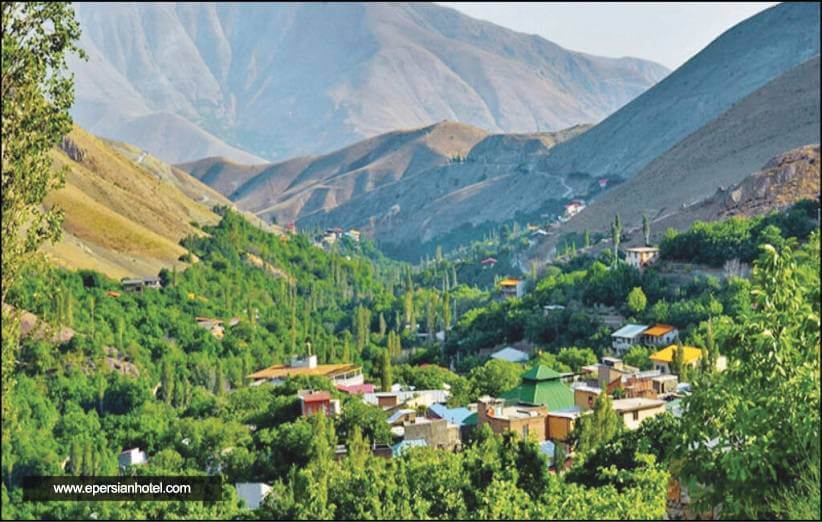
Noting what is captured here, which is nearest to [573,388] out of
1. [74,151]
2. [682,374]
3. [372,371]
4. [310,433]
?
[682,374]

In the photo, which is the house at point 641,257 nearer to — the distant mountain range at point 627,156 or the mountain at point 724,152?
the mountain at point 724,152

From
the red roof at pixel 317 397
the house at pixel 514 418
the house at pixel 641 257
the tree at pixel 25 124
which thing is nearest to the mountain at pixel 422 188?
the house at pixel 641 257

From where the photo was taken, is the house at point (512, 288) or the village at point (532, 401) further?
the house at point (512, 288)

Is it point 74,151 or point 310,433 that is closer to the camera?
point 310,433

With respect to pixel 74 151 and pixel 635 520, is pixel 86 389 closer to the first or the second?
pixel 635 520

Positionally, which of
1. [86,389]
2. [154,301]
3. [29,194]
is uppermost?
[154,301]

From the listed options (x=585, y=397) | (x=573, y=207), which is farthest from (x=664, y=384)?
(x=573, y=207)

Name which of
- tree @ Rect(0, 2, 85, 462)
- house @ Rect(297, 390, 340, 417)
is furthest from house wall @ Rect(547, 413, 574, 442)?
tree @ Rect(0, 2, 85, 462)

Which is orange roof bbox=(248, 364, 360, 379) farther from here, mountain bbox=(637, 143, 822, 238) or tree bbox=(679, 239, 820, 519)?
tree bbox=(679, 239, 820, 519)
